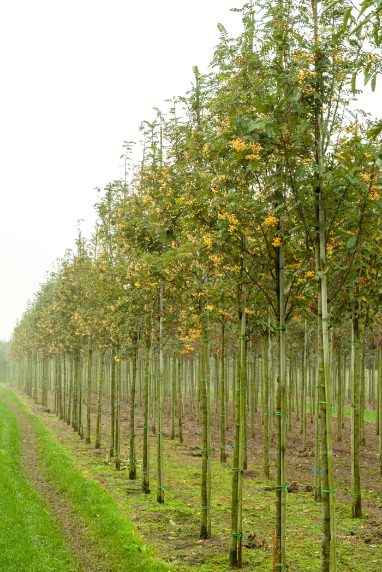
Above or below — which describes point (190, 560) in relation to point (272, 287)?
below

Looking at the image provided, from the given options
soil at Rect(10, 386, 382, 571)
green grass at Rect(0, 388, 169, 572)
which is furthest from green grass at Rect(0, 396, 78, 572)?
soil at Rect(10, 386, 382, 571)

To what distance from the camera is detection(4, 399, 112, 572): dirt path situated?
11344mm

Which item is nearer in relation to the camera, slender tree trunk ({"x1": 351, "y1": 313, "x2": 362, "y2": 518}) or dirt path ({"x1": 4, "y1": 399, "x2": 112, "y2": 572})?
dirt path ({"x1": 4, "y1": 399, "x2": 112, "y2": 572})

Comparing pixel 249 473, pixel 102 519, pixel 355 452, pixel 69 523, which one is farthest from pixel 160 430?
pixel 249 473

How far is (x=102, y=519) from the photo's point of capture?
1328cm

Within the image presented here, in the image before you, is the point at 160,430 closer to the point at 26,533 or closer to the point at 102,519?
the point at 102,519

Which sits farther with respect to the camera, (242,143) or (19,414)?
(19,414)

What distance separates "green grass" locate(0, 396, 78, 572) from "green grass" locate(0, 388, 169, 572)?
0.42 metres

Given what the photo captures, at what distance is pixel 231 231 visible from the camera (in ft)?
28.8

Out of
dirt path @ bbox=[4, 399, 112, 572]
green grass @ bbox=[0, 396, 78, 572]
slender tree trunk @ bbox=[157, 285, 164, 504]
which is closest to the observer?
green grass @ bbox=[0, 396, 78, 572]

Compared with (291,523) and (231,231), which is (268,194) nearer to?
(231,231)

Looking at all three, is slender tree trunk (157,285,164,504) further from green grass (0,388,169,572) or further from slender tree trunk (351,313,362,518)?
slender tree trunk (351,313,362,518)

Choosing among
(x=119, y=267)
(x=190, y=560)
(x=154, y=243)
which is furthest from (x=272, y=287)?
(x=119, y=267)

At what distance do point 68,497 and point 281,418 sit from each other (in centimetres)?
1007
